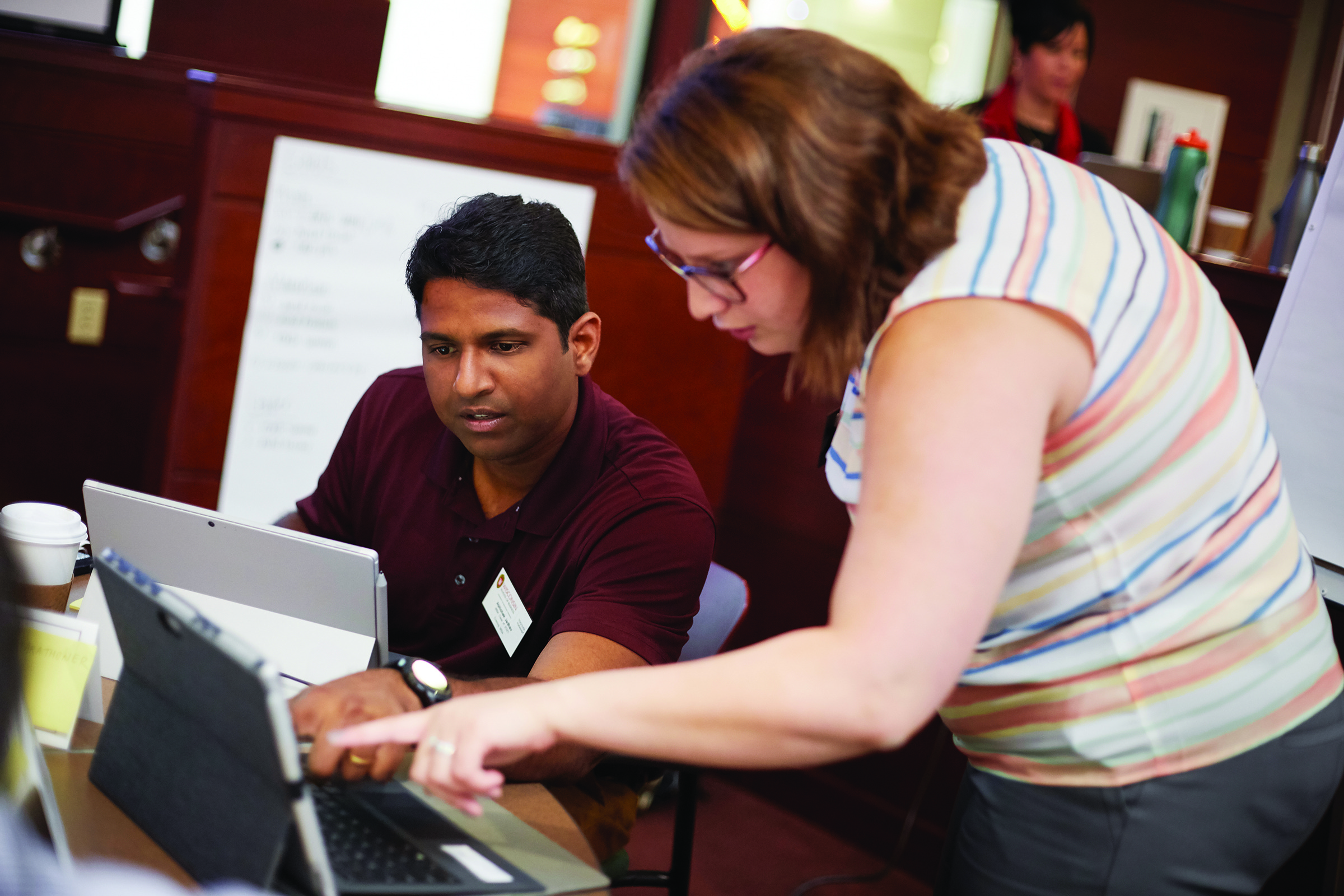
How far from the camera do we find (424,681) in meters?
1.07

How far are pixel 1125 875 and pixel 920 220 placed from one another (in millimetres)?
545

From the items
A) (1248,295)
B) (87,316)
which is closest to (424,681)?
(1248,295)

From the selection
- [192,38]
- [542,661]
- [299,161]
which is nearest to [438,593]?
[542,661]

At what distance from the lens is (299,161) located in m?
2.55

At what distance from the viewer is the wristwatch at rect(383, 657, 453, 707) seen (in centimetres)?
106

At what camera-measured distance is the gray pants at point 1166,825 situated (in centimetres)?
93

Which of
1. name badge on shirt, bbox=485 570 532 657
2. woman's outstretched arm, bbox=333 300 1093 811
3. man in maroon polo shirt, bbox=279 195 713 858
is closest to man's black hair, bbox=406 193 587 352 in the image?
man in maroon polo shirt, bbox=279 195 713 858

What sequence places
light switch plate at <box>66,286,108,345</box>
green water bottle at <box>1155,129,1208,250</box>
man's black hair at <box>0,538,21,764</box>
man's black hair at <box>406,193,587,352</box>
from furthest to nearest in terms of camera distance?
1. light switch plate at <box>66,286,108,345</box>
2. green water bottle at <box>1155,129,1208,250</box>
3. man's black hair at <box>406,193,587,352</box>
4. man's black hair at <box>0,538,21,764</box>

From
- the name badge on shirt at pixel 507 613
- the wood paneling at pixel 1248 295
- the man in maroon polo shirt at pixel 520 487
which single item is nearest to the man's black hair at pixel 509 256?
the man in maroon polo shirt at pixel 520 487

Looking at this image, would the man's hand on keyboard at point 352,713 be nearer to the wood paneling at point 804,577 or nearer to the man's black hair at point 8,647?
the man's black hair at point 8,647

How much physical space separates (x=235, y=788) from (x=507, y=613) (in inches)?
26.8

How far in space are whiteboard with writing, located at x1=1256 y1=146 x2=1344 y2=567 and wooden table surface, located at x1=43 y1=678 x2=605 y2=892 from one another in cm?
115

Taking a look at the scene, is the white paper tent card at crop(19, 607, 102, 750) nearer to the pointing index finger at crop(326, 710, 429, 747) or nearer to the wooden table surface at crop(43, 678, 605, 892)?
the wooden table surface at crop(43, 678, 605, 892)

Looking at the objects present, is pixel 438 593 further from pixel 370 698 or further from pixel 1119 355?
pixel 1119 355
